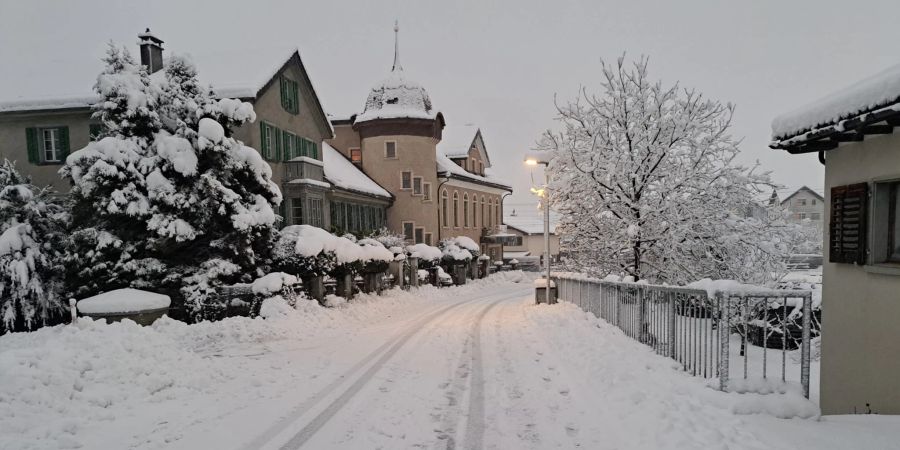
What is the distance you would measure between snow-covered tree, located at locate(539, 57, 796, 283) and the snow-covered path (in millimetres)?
4765

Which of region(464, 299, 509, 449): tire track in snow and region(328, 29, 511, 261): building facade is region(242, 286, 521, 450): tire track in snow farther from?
region(328, 29, 511, 261): building facade

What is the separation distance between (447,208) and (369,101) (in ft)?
34.6

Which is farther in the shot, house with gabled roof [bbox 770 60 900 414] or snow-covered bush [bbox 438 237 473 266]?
snow-covered bush [bbox 438 237 473 266]

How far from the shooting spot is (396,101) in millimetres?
36969

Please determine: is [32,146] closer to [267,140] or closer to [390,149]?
[267,140]

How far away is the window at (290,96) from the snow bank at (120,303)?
1306 centimetres

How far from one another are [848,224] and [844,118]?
1.40 meters

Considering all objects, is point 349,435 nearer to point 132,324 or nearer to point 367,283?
point 132,324

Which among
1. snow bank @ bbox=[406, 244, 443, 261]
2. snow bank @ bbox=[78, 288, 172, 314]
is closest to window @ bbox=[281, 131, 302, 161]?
snow bank @ bbox=[406, 244, 443, 261]

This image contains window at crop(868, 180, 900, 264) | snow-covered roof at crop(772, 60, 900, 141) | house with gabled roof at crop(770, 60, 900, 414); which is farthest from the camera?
window at crop(868, 180, 900, 264)

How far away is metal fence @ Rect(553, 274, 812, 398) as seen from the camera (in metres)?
5.42

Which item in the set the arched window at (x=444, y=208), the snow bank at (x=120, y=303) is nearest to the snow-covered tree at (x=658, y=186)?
the snow bank at (x=120, y=303)

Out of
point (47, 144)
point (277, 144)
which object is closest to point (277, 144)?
point (277, 144)

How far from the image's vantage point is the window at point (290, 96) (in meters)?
23.0
